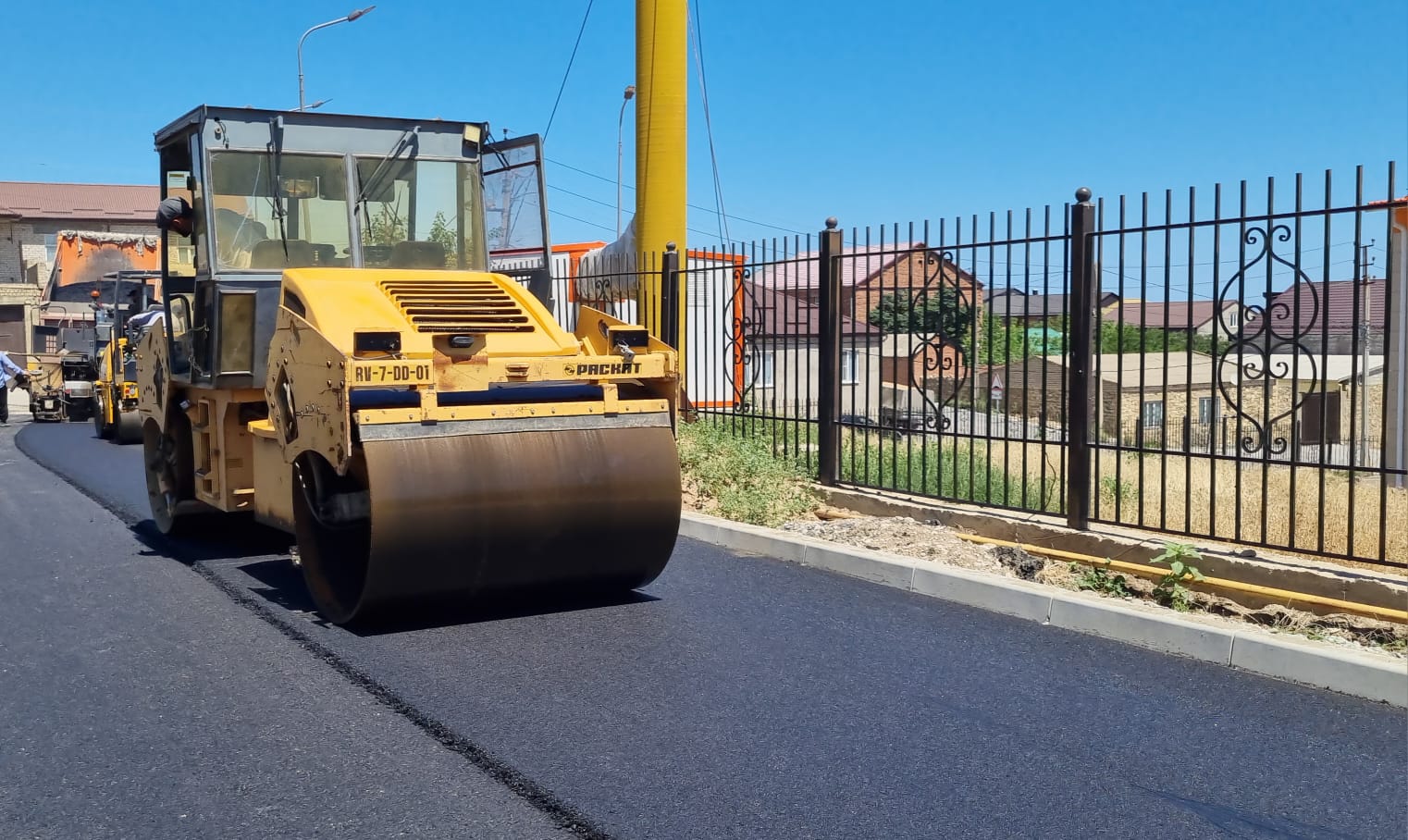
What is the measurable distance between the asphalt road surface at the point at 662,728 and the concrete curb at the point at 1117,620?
0.38 ft

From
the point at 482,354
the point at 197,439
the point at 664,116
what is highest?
the point at 664,116

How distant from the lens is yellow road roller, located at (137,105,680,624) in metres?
6.17

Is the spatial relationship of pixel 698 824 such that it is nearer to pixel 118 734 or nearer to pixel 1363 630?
pixel 118 734

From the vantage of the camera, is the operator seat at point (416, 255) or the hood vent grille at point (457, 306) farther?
the operator seat at point (416, 255)

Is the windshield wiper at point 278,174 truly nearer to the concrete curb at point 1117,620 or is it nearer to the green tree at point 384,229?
the green tree at point 384,229

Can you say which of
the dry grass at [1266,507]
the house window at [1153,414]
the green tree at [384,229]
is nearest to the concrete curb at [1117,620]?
the dry grass at [1266,507]

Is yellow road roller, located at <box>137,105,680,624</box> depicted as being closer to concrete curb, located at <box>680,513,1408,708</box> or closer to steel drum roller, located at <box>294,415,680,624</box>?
steel drum roller, located at <box>294,415,680,624</box>

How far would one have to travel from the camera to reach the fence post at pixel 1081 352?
7.80 meters

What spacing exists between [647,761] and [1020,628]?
8.78ft

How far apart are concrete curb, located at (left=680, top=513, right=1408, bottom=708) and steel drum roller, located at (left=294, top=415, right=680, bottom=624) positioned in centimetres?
150

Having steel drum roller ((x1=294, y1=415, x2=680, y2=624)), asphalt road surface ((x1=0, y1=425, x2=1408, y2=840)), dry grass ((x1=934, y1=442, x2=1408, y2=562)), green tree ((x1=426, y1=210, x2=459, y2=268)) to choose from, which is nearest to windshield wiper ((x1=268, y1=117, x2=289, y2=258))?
green tree ((x1=426, y1=210, x2=459, y2=268))

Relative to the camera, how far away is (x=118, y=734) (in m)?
4.98

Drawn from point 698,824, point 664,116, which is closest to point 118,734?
point 698,824

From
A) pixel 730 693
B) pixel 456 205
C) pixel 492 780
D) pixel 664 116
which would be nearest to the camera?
pixel 492 780
